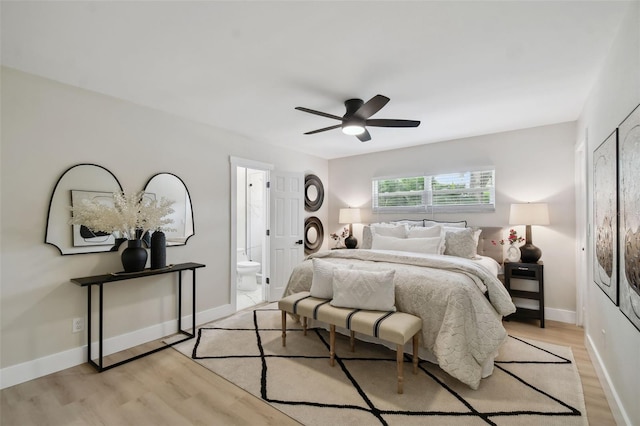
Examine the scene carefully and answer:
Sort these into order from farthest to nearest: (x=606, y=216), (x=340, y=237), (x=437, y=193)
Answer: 1. (x=340, y=237)
2. (x=437, y=193)
3. (x=606, y=216)

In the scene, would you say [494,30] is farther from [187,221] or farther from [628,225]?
[187,221]

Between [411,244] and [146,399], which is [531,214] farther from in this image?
[146,399]

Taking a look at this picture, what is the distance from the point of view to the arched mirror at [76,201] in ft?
8.53

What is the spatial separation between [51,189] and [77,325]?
123cm

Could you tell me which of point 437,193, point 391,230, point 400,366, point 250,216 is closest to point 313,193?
point 250,216

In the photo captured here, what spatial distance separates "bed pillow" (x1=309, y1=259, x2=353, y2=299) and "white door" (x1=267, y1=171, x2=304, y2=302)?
1728 millimetres

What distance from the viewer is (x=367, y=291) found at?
→ 8.58ft

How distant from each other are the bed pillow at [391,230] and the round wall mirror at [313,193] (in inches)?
55.8

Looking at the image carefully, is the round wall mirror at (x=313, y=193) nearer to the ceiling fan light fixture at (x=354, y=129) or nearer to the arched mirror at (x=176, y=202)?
the arched mirror at (x=176, y=202)

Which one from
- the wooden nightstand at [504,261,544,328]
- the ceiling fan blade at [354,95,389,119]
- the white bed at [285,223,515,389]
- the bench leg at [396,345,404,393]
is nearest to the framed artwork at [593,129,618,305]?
the white bed at [285,223,515,389]

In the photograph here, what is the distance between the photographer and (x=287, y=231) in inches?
191

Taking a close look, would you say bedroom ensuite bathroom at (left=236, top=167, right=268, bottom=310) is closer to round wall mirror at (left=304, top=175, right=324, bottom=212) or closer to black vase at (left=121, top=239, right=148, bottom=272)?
round wall mirror at (left=304, top=175, right=324, bottom=212)

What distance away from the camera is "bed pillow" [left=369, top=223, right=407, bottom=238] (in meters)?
4.26

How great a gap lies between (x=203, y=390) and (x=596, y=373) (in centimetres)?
317
